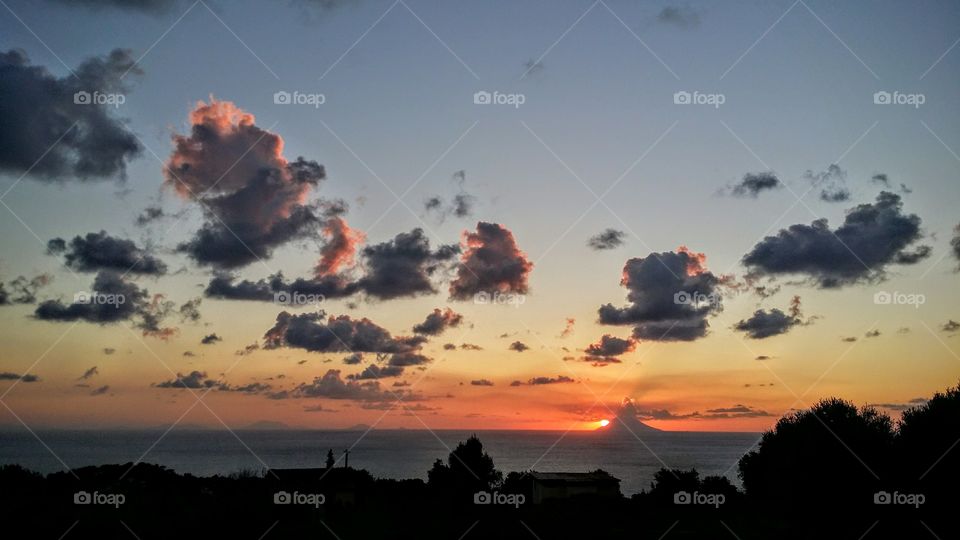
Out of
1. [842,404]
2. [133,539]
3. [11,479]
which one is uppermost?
[842,404]

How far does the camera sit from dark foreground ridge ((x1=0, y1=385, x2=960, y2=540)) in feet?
128

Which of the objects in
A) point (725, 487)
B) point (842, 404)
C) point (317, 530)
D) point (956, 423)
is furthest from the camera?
point (725, 487)

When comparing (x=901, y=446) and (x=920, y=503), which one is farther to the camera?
(x=901, y=446)

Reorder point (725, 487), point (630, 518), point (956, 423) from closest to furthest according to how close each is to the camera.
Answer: point (956, 423)
point (630, 518)
point (725, 487)

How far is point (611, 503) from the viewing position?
5622 cm

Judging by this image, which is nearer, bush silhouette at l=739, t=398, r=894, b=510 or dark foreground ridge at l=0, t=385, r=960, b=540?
dark foreground ridge at l=0, t=385, r=960, b=540

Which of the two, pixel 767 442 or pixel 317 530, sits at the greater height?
pixel 767 442

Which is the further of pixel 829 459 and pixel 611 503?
pixel 611 503

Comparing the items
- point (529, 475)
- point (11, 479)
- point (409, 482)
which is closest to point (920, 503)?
point (529, 475)

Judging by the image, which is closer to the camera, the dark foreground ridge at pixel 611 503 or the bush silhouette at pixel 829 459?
the dark foreground ridge at pixel 611 503

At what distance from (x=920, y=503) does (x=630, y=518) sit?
16.1 meters

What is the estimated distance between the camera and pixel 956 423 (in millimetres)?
43438

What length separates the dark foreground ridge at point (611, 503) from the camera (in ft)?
128

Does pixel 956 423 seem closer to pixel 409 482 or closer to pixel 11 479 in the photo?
pixel 409 482
